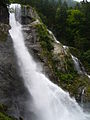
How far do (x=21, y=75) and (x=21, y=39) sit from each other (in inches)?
468

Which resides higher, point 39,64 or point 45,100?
point 39,64

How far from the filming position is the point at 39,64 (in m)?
34.7

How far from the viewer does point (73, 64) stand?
41.4 m

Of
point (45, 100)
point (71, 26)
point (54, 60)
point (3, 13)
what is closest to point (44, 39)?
point (54, 60)

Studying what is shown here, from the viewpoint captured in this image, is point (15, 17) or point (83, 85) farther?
point (15, 17)

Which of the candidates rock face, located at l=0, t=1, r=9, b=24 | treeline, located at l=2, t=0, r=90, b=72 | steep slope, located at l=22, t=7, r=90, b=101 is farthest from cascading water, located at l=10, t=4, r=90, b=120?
treeline, located at l=2, t=0, r=90, b=72

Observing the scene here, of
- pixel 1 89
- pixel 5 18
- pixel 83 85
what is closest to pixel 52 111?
pixel 1 89

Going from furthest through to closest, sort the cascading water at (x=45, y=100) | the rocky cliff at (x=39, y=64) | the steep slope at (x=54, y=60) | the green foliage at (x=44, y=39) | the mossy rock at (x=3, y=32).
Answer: the green foliage at (x=44, y=39) < the steep slope at (x=54, y=60) < the mossy rock at (x=3, y=32) < the cascading water at (x=45, y=100) < the rocky cliff at (x=39, y=64)

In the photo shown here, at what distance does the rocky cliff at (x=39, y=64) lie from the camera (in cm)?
2295

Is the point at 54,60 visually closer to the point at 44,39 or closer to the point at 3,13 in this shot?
the point at 44,39

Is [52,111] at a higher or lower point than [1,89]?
lower

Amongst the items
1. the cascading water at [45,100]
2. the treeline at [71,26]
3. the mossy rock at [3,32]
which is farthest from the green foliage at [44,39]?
the treeline at [71,26]

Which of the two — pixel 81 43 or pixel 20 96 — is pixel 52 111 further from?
pixel 81 43

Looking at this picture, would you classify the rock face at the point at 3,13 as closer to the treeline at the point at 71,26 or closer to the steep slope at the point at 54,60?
the steep slope at the point at 54,60
